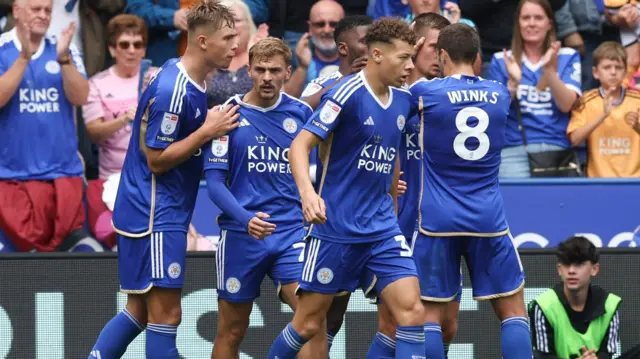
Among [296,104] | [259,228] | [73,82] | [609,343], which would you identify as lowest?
[609,343]

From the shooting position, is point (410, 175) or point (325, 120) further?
point (410, 175)

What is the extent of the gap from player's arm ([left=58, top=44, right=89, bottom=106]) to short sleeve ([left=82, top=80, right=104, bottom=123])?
1.12 ft

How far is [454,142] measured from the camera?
24.9 ft

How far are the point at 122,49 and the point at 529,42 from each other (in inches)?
129

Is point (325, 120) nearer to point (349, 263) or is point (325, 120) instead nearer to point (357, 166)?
point (357, 166)

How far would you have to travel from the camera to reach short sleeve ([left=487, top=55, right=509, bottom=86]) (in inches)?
424

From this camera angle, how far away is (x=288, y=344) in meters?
7.39

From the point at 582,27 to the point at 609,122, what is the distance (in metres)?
1.13

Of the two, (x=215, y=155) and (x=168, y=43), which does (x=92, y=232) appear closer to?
(x=168, y=43)

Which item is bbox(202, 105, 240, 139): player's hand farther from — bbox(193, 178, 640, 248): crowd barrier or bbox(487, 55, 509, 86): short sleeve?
bbox(487, 55, 509, 86): short sleeve

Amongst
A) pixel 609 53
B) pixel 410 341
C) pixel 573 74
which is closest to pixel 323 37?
pixel 573 74

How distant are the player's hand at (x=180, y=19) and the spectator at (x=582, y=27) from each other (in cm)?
315

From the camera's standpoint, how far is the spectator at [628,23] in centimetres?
1129

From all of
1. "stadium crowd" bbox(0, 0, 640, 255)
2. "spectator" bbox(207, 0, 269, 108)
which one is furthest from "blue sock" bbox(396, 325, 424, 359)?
"spectator" bbox(207, 0, 269, 108)
